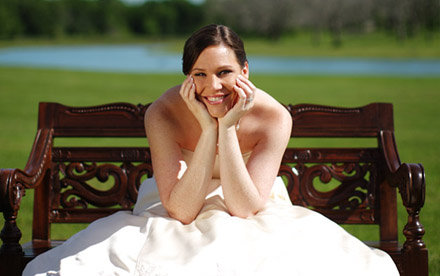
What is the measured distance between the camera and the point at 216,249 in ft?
10.3

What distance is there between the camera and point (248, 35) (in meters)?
94.2

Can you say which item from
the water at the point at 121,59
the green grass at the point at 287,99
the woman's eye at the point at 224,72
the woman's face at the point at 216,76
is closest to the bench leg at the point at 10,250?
the woman's face at the point at 216,76

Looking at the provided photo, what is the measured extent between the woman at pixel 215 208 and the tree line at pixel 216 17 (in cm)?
7652

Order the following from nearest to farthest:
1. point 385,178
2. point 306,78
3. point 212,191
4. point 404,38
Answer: point 212,191, point 385,178, point 306,78, point 404,38

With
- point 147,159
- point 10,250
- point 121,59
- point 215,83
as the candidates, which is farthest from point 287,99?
point 121,59

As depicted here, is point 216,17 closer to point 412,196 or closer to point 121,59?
point 121,59

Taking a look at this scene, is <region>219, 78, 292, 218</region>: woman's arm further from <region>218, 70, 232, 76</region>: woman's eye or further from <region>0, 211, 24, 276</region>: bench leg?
Answer: <region>0, 211, 24, 276</region>: bench leg

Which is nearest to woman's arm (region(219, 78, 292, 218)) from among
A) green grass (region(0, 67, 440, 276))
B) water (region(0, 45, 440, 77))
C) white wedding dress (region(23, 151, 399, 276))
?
white wedding dress (region(23, 151, 399, 276))

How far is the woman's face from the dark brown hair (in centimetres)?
2

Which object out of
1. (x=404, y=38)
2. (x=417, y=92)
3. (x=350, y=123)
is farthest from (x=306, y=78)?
(x=404, y=38)

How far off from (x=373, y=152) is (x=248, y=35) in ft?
Answer: 299

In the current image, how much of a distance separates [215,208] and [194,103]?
62 centimetres

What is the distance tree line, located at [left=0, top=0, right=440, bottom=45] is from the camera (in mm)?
78625

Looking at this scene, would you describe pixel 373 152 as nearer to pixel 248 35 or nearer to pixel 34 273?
pixel 34 273
